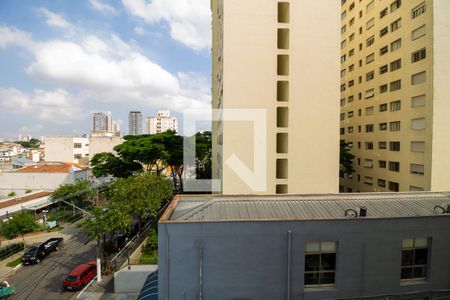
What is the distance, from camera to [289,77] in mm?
15734

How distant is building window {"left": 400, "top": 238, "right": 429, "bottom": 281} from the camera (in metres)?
8.41

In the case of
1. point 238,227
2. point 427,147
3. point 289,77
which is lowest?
point 238,227

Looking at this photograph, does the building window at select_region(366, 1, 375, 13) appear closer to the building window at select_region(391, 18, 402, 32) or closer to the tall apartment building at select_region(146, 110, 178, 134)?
the building window at select_region(391, 18, 402, 32)

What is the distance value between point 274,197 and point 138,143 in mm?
21331

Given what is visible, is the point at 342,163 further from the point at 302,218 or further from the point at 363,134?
the point at 302,218

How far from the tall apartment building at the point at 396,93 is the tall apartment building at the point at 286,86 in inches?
317

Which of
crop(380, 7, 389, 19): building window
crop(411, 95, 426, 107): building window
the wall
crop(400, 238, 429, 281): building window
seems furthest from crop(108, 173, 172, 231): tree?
crop(380, 7, 389, 19): building window

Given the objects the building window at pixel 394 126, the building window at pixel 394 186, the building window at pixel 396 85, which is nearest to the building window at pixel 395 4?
the building window at pixel 396 85

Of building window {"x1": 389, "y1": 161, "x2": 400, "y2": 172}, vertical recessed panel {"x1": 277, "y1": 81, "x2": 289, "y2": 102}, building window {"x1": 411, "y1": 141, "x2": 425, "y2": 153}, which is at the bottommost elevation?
building window {"x1": 389, "y1": 161, "x2": 400, "y2": 172}

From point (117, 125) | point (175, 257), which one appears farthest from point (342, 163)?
point (117, 125)

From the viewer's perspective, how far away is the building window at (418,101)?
1904 centimetres

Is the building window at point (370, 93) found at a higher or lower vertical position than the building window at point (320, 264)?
higher

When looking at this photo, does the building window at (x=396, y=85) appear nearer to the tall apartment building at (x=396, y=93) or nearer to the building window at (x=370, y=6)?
the tall apartment building at (x=396, y=93)

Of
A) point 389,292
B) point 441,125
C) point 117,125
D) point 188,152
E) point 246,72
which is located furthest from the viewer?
point 117,125
